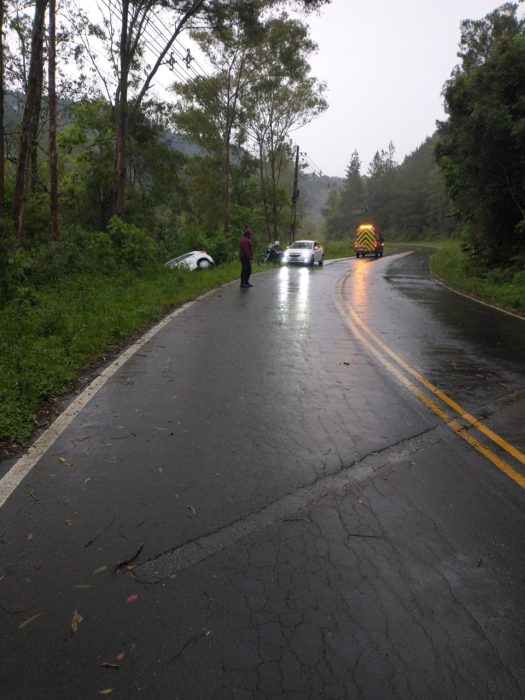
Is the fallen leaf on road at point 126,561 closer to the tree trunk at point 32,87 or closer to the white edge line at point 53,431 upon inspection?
the white edge line at point 53,431

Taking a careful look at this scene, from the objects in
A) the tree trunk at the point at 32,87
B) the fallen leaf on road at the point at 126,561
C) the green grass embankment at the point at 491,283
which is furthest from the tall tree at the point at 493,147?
the fallen leaf on road at the point at 126,561

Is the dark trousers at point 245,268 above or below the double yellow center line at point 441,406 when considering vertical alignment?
above

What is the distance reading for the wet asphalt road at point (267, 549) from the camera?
8.00 ft

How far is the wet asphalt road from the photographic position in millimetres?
2438

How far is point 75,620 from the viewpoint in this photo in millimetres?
2695

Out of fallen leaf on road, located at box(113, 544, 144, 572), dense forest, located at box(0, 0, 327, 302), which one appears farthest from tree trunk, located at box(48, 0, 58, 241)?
fallen leaf on road, located at box(113, 544, 144, 572)

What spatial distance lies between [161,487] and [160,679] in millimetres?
1804

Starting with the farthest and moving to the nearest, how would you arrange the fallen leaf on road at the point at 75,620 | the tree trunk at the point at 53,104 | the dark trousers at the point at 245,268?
the dark trousers at the point at 245,268
the tree trunk at the point at 53,104
the fallen leaf on road at the point at 75,620

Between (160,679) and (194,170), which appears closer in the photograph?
(160,679)

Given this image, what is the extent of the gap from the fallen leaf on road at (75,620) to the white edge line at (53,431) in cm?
141

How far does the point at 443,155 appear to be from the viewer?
83.1ft

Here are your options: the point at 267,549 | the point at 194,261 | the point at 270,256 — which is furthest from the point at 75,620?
the point at 270,256

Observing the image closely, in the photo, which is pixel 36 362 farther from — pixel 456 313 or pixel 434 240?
pixel 434 240

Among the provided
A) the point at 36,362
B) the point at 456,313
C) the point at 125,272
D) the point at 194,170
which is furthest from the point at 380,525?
the point at 194,170
